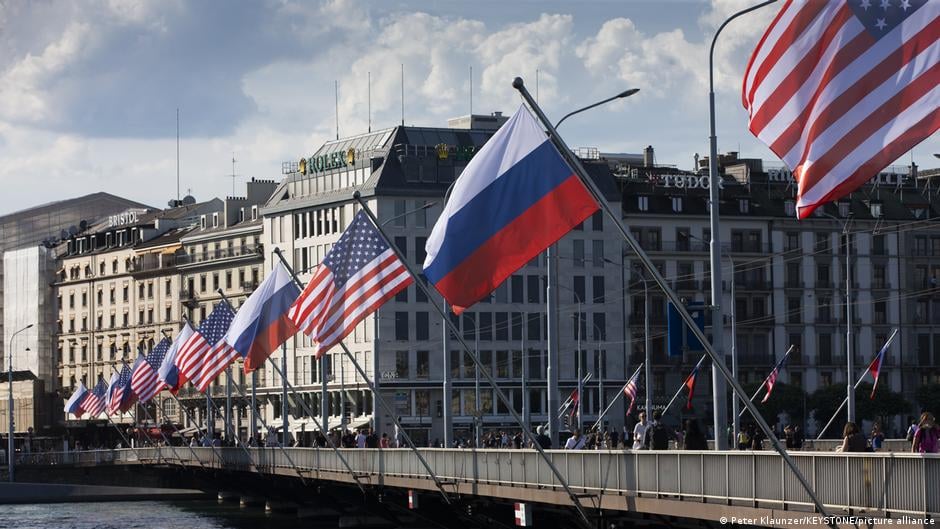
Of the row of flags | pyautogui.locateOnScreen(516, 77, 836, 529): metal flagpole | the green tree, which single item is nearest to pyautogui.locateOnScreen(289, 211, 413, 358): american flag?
the row of flags

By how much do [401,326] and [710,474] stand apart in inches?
4212

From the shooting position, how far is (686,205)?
151 meters

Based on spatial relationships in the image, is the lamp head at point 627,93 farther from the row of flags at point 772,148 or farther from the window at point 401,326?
the window at point 401,326

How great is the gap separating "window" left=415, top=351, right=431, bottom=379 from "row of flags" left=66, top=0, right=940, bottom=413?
79526 millimetres

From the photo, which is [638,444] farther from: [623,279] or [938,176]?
[938,176]

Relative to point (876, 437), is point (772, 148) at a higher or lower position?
higher

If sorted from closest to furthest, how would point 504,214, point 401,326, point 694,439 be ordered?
point 504,214 < point 694,439 < point 401,326

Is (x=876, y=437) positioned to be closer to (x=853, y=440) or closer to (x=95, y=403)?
(x=853, y=440)

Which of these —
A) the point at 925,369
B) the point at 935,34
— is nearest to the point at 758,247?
the point at 925,369

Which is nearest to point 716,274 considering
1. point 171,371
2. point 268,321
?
point 268,321

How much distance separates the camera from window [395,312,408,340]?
Result: 146000 mm

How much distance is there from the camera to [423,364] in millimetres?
146125

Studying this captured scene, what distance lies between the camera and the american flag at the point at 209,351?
7719cm

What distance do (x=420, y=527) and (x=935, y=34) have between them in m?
58.9
